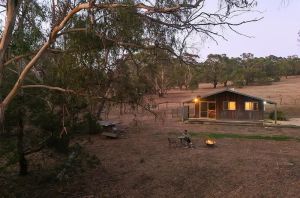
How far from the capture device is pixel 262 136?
23.1 metres

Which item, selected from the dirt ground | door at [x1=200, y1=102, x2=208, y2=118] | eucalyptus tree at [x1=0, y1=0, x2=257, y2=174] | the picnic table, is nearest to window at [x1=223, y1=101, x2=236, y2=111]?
door at [x1=200, y1=102, x2=208, y2=118]

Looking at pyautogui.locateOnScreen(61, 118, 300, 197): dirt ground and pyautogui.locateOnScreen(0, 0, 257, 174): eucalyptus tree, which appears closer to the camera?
pyautogui.locateOnScreen(0, 0, 257, 174): eucalyptus tree

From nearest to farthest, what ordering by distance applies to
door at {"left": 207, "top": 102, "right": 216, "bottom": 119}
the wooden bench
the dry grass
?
the dry grass → the wooden bench → door at {"left": 207, "top": 102, "right": 216, "bottom": 119}

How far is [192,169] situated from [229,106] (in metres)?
16.6

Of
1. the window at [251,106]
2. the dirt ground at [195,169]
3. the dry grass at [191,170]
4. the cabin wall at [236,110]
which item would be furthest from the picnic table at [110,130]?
the window at [251,106]

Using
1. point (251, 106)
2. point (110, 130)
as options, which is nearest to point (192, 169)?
point (110, 130)

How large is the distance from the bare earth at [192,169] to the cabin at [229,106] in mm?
7260

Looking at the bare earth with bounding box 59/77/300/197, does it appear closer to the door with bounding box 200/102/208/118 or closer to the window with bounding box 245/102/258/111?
the window with bounding box 245/102/258/111

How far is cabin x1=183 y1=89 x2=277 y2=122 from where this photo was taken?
3011 cm

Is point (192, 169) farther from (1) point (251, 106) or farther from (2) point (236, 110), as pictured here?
(1) point (251, 106)

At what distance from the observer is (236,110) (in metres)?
30.7

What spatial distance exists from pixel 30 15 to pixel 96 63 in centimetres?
269

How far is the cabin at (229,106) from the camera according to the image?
30109mm

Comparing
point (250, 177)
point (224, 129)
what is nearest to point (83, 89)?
point (250, 177)
